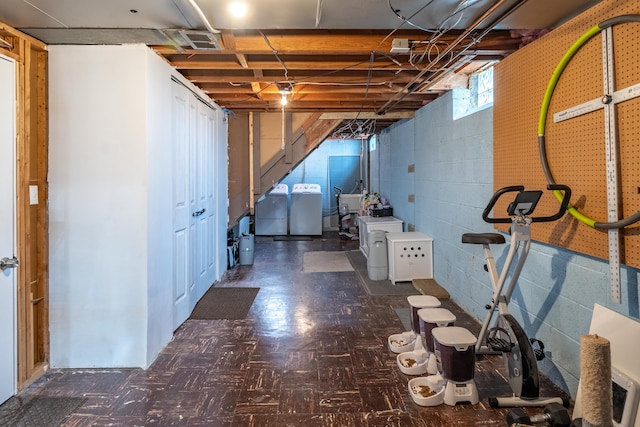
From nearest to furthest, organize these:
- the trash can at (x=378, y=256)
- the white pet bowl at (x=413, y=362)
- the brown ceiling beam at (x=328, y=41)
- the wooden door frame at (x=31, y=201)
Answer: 1. the wooden door frame at (x=31, y=201)
2. the white pet bowl at (x=413, y=362)
3. the brown ceiling beam at (x=328, y=41)
4. the trash can at (x=378, y=256)

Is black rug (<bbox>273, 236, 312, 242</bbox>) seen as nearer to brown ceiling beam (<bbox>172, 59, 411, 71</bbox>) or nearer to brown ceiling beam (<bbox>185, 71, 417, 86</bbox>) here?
brown ceiling beam (<bbox>185, 71, 417, 86</bbox>)

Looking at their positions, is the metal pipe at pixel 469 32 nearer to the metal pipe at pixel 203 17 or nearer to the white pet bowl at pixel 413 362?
the metal pipe at pixel 203 17

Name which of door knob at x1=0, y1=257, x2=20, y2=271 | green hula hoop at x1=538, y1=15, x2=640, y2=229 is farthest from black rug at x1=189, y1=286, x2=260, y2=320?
green hula hoop at x1=538, y1=15, x2=640, y2=229

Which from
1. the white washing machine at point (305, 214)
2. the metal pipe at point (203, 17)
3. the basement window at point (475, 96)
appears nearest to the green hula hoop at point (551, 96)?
the basement window at point (475, 96)

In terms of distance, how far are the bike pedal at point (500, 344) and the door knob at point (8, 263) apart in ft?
9.18

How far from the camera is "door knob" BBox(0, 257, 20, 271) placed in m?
2.10

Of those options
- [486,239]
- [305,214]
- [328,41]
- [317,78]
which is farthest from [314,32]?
[305,214]

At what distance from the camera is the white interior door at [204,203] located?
3865 millimetres

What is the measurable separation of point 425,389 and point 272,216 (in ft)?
22.4

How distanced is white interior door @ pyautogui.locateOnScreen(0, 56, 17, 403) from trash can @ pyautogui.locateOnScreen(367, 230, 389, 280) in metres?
3.51

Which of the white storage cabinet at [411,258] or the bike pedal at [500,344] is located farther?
the white storage cabinet at [411,258]

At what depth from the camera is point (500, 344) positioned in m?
2.09

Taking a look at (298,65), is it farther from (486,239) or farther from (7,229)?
(7,229)

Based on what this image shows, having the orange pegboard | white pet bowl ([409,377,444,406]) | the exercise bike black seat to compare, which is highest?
the orange pegboard
